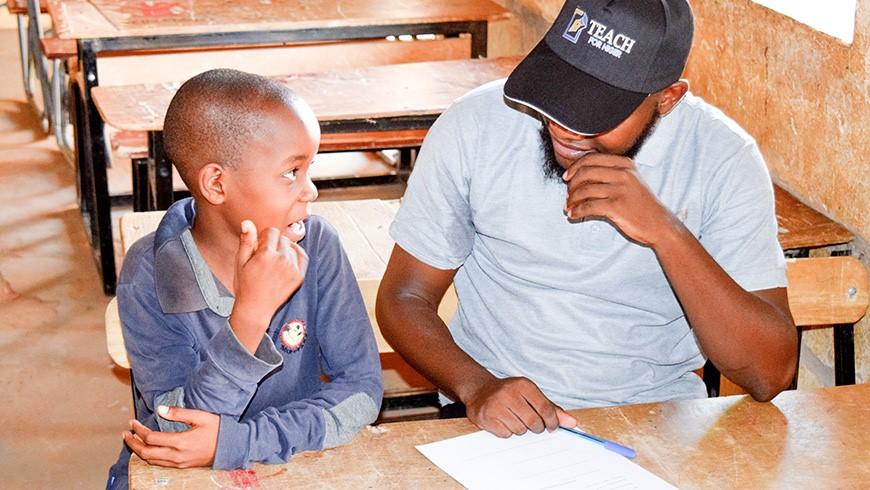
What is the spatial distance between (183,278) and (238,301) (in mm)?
139

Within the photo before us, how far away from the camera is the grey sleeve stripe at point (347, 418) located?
5.73ft

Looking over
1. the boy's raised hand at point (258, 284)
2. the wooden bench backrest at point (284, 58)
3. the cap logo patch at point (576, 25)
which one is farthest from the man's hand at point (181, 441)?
the wooden bench backrest at point (284, 58)

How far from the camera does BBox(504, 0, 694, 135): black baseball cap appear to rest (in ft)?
6.04

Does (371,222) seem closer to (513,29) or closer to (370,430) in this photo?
(370,430)

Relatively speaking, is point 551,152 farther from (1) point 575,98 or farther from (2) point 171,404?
(2) point 171,404

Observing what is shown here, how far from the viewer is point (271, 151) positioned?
178 cm

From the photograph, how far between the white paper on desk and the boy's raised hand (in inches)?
11.6

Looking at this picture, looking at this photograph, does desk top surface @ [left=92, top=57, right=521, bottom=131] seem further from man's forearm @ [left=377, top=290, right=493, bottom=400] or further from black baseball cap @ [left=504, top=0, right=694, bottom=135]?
black baseball cap @ [left=504, top=0, right=694, bottom=135]

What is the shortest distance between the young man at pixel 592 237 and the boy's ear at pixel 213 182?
1.35 ft

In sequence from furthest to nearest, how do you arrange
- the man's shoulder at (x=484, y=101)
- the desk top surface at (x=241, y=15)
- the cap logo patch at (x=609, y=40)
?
the desk top surface at (x=241, y=15), the man's shoulder at (x=484, y=101), the cap logo patch at (x=609, y=40)

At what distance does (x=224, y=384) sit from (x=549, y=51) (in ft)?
2.42

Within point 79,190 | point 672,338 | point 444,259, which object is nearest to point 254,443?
point 444,259

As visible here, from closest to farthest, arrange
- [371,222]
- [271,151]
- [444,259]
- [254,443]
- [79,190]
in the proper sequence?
[254,443], [271,151], [444,259], [371,222], [79,190]

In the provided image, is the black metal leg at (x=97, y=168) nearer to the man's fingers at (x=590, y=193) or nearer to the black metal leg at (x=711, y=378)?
the black metal leg at (x=711, y=378)
